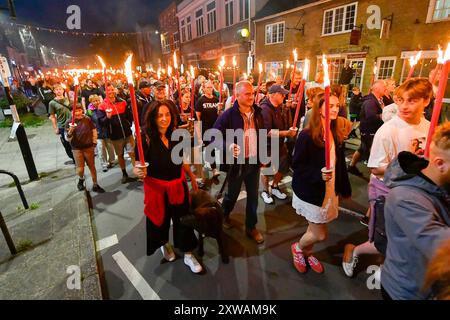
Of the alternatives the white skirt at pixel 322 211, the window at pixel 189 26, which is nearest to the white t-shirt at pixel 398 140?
the white skirt at pixel 322 211

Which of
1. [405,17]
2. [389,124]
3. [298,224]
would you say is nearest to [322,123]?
[389,124]

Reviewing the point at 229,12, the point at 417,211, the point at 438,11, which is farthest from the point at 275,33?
the point at 417,211

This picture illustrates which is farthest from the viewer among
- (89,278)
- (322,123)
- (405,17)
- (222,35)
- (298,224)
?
(222,35)

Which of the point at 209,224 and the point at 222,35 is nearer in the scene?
the point at 209,224

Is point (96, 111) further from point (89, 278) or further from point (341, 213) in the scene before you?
point (341, 213)

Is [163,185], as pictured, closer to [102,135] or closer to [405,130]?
[405,130]

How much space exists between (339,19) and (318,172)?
57.6 feet

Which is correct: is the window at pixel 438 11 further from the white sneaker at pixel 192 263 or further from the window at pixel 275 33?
the white sneaker at pixel 192 263

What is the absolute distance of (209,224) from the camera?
10.5 feet

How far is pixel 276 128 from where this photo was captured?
4.17m

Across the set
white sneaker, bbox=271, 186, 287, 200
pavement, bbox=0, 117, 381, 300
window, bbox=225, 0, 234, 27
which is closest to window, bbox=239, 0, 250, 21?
window, bbox=225, 0, 234, 27

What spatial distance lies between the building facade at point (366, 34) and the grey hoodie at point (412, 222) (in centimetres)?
851

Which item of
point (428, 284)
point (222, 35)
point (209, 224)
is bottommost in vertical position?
point (209, 224)

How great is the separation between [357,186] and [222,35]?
1076 inches
